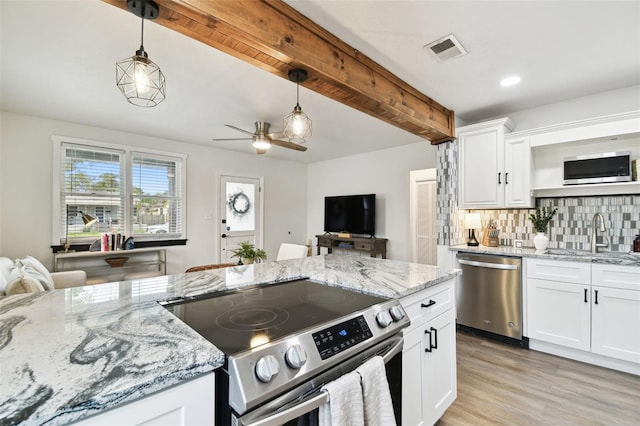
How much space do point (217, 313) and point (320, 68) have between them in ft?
5.23

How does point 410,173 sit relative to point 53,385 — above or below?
above

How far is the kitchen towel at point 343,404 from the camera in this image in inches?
34.9

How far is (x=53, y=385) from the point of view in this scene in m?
0.60

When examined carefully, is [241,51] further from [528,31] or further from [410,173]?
[410,173]

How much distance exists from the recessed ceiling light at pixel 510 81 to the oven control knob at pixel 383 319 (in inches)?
97.9

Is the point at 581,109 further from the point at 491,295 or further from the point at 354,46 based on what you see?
the point at 354,46

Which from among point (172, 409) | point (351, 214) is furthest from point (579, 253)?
point (172, 409)

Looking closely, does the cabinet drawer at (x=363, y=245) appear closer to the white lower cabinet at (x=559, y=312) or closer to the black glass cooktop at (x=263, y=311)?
the white lower cabinet at (x=559, y=312)

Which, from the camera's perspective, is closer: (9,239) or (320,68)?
(320,68)

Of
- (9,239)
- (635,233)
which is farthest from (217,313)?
(9,239)

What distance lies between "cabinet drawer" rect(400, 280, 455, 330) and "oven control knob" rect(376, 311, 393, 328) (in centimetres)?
21

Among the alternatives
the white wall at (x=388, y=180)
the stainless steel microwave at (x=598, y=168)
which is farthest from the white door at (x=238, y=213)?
the stainless steel microwave at (x=598, y=168)

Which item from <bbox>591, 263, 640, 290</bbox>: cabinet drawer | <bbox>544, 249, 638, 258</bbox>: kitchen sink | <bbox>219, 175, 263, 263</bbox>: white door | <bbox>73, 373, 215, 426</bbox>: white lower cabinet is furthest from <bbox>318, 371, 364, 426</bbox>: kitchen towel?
<bbox>219, 175, 263, 263</bbox>: white door

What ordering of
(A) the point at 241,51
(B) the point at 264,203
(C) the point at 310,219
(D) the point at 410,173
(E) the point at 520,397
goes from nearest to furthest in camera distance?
1. (A) the point at 241,51
2. (E) the point at 520,397
3. (D) the point at 410,173
4. (B) the point at 264,203
5. (C) the point at 310,219
